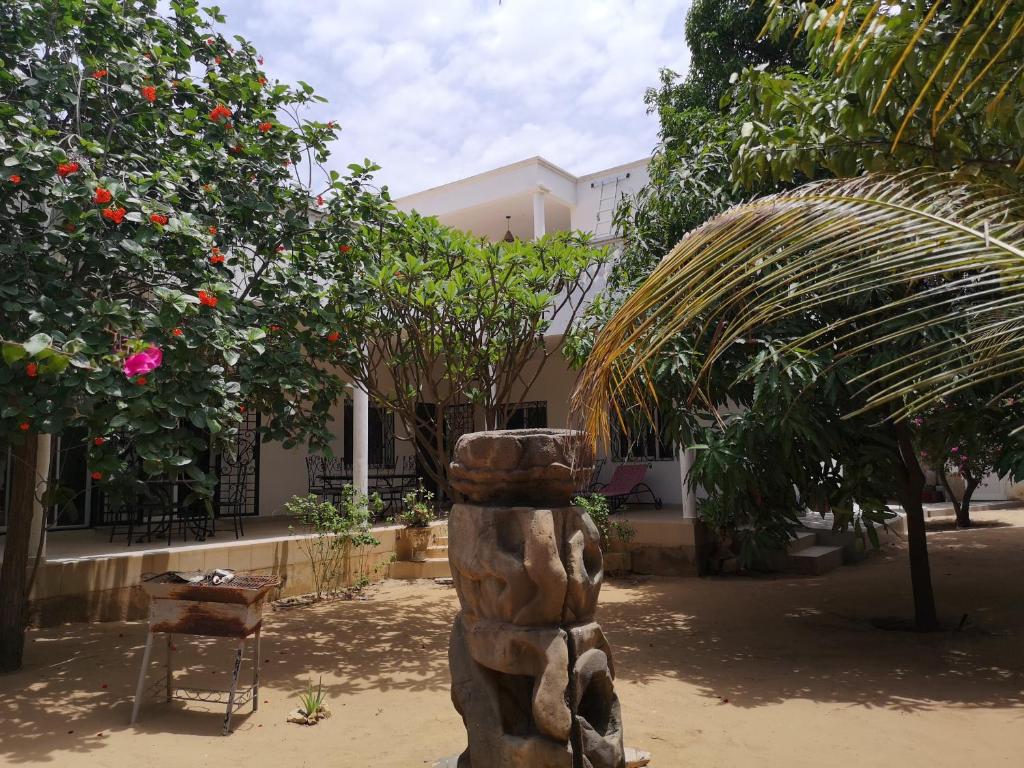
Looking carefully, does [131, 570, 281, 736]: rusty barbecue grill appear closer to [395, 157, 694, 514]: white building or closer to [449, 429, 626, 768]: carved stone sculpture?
[449, 429, 626, 768]: carved stone sculpture

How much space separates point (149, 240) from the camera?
4.45 m

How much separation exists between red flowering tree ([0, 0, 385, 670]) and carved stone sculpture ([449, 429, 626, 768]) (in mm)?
1792

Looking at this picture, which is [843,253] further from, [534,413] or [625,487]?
[534,413]

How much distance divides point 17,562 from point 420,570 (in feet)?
16.5

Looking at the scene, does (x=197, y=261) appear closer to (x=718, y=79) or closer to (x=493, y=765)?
(x=493, y=765)

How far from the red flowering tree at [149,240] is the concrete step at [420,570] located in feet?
13.6

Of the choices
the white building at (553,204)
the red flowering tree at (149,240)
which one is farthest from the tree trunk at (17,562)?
the white building at (553,204)

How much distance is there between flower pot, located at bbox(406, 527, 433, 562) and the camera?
9.95 metres

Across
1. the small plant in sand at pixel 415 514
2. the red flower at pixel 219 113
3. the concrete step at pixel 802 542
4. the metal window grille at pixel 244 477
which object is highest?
the red flower at pixel 219 113

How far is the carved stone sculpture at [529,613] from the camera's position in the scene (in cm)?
321

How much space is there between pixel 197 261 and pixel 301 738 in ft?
10.3

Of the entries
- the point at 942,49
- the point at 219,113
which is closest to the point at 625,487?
the point at 219,113

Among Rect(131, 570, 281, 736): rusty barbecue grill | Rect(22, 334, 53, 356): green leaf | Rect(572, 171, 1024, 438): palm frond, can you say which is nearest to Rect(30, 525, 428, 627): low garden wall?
Rect(131, 570, 281, 736): rusty barbecue grill

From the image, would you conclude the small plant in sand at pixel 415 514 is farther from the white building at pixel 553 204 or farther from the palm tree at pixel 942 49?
the palm tree at pixel 942 49
